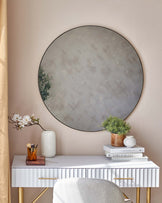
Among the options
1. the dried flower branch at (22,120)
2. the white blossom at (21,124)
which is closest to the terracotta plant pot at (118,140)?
the dried flower branch at (22,120)

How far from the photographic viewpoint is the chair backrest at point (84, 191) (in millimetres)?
2498

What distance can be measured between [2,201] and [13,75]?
1.12 metres

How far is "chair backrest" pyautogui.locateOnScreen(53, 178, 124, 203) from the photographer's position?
2.50 meters

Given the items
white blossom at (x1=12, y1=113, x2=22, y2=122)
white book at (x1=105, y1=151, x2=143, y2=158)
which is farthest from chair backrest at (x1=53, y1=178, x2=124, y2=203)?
white blossom at (x1=12, y1=113, x2=22, y2=122)

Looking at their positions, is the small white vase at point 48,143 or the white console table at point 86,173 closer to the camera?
the white console table at point 86,173

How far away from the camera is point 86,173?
3.02 meters

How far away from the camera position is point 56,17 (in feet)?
11.3

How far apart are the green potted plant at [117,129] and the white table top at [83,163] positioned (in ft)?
0.57

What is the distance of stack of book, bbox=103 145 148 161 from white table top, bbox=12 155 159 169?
1.8 inches

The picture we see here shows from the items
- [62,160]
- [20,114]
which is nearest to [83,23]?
[20,114]

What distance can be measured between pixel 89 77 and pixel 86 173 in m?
0.93

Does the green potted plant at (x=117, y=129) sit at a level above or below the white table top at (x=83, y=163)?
above

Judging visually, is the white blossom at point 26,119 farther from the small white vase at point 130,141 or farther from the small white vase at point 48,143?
the small white vase at point 130,141

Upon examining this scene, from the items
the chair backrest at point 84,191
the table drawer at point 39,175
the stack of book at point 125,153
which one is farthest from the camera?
the stack of book at point 125,153
